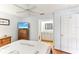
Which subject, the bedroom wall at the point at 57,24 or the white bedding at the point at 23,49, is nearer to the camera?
the white bedding at the point at 23,49

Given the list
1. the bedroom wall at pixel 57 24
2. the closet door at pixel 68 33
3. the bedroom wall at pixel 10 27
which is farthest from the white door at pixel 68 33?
the bedroom wall at pixel 10 27

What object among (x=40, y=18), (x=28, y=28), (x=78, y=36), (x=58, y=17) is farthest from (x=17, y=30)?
(x=78, y=36)

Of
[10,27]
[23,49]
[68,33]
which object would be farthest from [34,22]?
[68,33]

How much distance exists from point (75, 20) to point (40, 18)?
4.11 ft

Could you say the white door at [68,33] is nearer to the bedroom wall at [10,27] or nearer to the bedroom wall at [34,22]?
the bedroom wall at [34,22]

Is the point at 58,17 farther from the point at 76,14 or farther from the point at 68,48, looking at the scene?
the point at 68,48

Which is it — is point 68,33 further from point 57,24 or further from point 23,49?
point 23,49

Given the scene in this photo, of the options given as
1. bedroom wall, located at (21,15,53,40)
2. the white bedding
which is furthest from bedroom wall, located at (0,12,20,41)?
the white bedding

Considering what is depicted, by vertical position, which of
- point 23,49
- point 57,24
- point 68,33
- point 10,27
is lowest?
point 23,49

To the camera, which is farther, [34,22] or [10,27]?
[34,22]

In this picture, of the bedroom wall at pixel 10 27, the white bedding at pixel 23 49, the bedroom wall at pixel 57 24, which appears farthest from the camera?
the bedroom wall at pixel 57 24

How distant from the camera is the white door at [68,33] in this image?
11.9 ft

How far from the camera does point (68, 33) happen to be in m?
3.81

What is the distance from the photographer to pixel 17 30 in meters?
3.30
